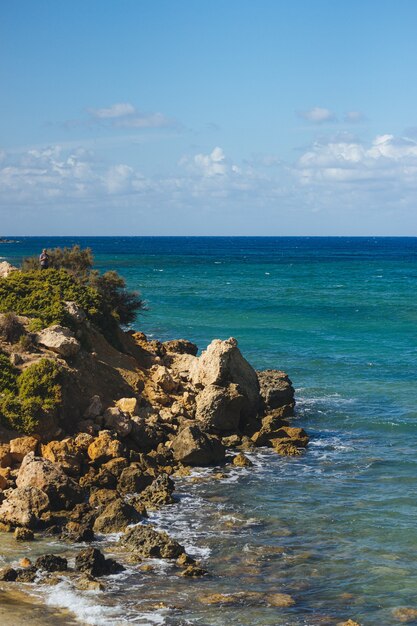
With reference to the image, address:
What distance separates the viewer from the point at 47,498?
2030 cm

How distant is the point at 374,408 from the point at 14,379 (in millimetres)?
14129

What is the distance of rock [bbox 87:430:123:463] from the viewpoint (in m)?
23.6

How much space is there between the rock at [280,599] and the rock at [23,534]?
19.3 feet

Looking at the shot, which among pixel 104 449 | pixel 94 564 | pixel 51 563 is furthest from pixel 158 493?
pixel 51 563

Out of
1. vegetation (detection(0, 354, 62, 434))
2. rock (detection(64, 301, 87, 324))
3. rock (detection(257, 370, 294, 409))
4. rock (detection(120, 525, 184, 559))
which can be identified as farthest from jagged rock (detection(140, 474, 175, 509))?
rock (detection(64, 301, 87, 324))

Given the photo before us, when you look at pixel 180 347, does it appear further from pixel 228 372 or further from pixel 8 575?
pixel 8 575

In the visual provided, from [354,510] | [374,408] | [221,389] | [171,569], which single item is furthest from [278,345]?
[171,569]

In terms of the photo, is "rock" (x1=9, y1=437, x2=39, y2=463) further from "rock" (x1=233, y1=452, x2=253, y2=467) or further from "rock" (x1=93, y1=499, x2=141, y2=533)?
"rock" (x1=233, y1=452, x2=253, y2=467)

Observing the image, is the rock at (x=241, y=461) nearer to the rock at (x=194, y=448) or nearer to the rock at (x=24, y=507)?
the rock at (x=194, y=448)

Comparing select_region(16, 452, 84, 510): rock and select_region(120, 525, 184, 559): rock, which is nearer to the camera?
select_region(120, 525, 184, 559): rock

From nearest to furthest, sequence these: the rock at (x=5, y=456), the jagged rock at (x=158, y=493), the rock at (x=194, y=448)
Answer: the jagged rock at (x=158, y=493) → the rock at (x=5, y=456) → the rock at (x=194, y=448)

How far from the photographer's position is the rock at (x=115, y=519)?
64.3 ft

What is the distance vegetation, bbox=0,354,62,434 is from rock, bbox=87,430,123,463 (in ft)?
6.94

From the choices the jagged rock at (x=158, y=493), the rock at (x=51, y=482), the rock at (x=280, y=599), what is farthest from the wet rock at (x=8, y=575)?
the jagged rock at (x=158, y=493)
